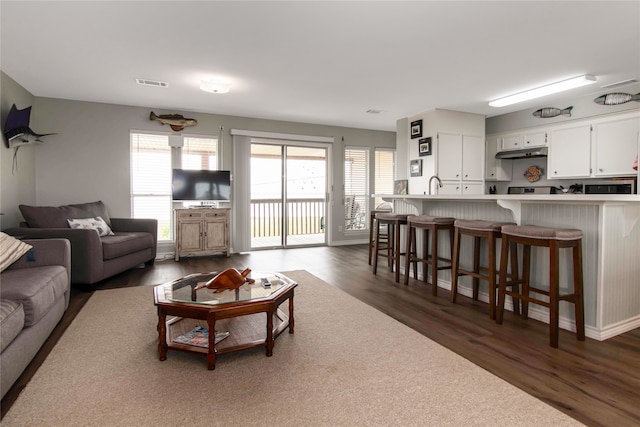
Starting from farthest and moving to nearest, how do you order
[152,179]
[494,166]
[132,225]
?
[494,166]
[152,179]
[132,225]

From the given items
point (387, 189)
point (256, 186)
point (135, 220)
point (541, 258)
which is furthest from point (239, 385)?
point (387, 189)

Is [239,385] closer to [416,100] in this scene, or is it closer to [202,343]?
[202,343]

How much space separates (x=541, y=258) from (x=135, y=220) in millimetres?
4920

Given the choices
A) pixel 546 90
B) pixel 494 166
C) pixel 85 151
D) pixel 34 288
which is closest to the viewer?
pixel 34 288

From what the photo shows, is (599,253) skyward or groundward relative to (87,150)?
groundward

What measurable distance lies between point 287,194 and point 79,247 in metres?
3.83

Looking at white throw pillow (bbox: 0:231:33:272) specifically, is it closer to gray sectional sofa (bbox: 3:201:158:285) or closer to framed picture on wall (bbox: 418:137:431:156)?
gray sectional sofa (bbox: 3:201:158:285)

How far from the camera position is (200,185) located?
5617 mm

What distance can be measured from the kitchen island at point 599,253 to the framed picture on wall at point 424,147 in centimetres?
307

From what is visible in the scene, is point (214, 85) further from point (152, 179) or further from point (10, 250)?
point (10, 250)

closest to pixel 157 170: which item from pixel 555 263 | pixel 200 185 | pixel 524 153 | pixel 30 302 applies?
pixel 200 185

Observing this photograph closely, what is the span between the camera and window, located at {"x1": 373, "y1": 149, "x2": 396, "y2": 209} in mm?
7483

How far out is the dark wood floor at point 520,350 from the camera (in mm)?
1686

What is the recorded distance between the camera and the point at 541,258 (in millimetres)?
2748
